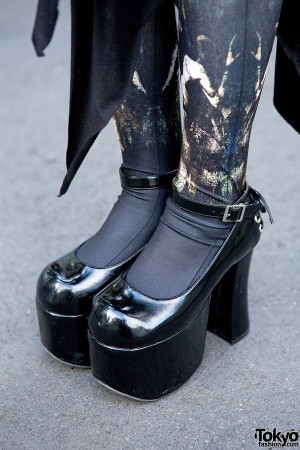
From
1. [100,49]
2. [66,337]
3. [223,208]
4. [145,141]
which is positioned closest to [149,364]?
[66,337]

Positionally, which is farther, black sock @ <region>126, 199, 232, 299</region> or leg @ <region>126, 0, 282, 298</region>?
black sock @ <region>126, 199, 232, 299</region>

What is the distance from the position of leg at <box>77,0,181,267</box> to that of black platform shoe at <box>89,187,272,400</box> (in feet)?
0.31

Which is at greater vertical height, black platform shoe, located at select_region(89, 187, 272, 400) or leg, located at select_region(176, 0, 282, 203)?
leg, located at select_region(176, 0, 282, 203)

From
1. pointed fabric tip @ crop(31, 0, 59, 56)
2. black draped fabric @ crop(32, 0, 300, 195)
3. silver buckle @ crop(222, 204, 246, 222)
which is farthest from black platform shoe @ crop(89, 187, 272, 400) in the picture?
pointed fabric tip @ crop(31, 0, 59, 56)

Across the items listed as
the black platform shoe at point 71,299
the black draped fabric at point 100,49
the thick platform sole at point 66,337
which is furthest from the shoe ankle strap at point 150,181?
the thick platform sole at point 66,337

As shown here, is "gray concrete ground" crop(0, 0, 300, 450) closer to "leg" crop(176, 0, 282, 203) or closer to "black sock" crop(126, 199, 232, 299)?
"black sock" crop(126, 199, 232, 299)

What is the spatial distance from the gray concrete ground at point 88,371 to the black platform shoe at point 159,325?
5 centimetres

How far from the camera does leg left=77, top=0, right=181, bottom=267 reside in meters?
1.02

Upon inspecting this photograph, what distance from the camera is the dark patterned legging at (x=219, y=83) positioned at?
0.85m

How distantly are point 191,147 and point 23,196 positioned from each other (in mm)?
815

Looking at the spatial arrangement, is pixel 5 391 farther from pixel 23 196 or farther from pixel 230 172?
pixel 23 196

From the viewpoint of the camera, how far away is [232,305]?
1.11 metres

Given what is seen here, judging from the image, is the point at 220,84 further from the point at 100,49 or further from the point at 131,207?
the point at 131,207

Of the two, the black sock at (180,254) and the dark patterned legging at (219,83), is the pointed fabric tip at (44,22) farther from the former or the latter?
the black sock at (180,254)
